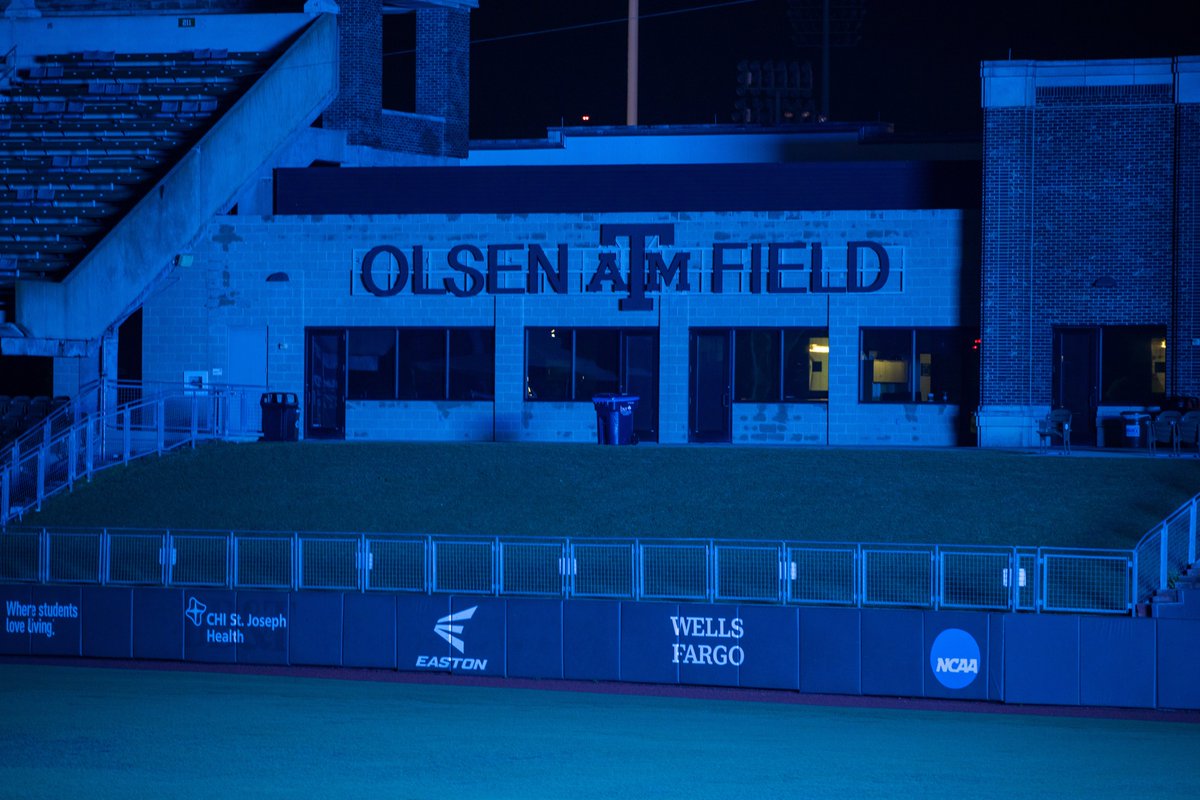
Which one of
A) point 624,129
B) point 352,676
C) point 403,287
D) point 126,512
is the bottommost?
point 352,676

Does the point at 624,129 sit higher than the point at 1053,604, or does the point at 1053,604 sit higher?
the point at 624,129

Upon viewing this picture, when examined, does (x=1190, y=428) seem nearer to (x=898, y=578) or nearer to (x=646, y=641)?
(x=898, y=578)

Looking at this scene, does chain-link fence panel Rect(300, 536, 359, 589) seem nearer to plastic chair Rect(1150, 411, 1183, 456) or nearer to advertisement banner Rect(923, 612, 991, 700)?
advertisement banner Rect(923, 612, 991, 700)

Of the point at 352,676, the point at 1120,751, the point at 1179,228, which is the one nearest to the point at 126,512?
the point at 352,676

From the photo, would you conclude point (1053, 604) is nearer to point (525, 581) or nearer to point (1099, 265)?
point (525, 581)

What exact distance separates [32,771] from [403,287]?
2062 centimetres

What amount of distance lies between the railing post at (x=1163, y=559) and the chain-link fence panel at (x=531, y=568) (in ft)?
24.6

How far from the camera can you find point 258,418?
33594 millimetres

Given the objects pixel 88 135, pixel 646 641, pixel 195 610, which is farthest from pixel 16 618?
pixel 88 135

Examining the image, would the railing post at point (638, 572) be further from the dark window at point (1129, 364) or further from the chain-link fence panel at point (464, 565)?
the dark window at point (1129, 364)

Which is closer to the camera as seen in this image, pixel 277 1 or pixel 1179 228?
pixel 1179 228

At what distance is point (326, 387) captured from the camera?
34.0 meters

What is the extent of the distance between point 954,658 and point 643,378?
14264mm

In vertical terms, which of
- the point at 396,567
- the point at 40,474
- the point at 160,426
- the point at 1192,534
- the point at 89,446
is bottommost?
the point at 396,567
